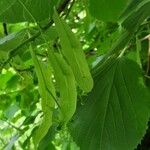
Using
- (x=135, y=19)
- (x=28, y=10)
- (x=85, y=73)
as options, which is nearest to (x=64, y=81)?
(x=85, y=73)

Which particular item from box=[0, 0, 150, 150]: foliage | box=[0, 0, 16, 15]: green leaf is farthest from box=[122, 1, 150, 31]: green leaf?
box=[0, 0, 16, 15]: green leaf

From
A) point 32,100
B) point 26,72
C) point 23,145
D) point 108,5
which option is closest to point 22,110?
point 32,100

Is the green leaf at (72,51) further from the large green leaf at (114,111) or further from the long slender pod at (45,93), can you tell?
the large green leaf at (114,111)

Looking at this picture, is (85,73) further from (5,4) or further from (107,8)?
(107,8)

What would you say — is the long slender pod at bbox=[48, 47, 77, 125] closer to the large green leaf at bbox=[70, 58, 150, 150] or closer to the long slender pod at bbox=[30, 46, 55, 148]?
the long slender pod at bbox=[30, 46, 55, 148]

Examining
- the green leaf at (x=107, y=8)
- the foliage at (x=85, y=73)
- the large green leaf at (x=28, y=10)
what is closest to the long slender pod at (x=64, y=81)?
the foliage at (x=85, y=73)
